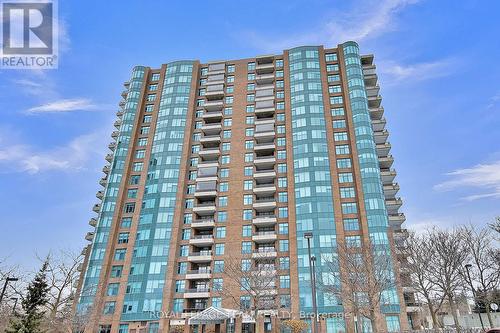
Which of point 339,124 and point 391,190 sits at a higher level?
point 339,124

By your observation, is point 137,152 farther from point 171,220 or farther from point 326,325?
point 326,325

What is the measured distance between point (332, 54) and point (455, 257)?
5821 centimetres

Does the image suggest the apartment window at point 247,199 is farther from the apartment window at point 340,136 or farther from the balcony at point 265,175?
the apartment window at point 340,136

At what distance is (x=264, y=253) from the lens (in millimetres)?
61500

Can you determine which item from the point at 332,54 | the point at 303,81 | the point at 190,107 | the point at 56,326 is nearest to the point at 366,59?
the point at 332,54

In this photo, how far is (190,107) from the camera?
3219 inches

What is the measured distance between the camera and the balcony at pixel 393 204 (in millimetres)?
67562

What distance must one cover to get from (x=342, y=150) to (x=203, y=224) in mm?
30100

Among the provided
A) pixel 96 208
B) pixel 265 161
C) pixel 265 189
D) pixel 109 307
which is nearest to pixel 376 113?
pixel 265 161

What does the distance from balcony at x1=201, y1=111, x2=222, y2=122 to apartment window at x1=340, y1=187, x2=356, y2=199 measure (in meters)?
31.9

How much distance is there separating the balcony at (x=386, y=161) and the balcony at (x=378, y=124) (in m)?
7.12

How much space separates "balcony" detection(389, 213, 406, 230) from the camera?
2603 inches

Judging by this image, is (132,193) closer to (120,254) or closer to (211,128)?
(120,254)

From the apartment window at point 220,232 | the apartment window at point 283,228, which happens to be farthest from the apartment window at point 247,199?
the apartment window at point 283,228
